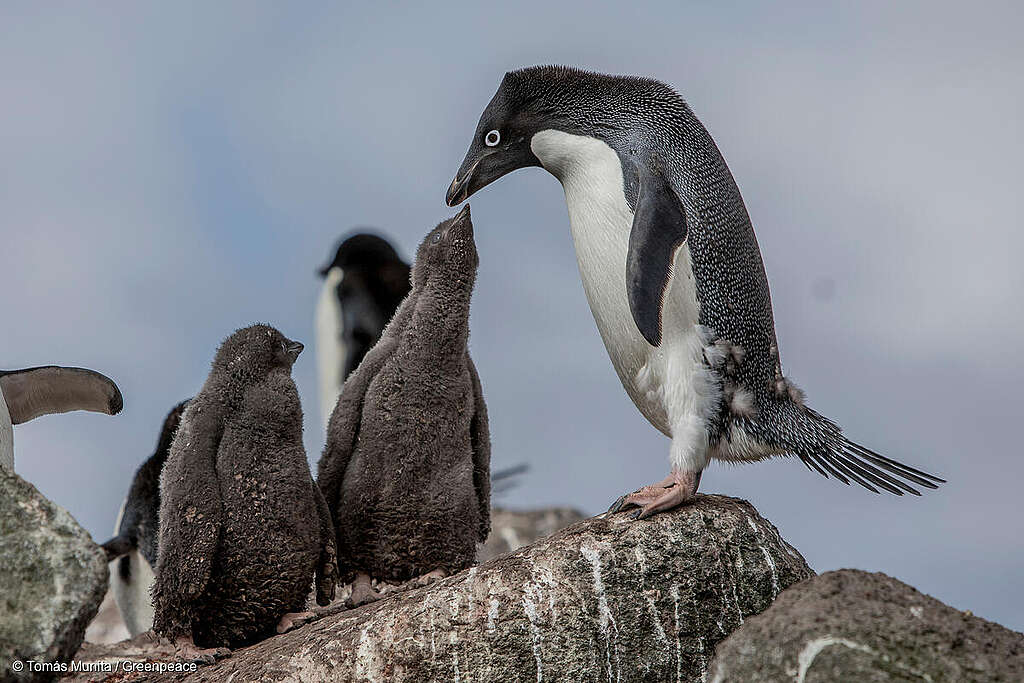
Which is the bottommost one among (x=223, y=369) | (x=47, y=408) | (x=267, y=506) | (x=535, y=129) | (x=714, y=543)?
(x=714, y=543)

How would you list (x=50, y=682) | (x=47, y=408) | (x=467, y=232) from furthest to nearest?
Answer: (x=47, y=408) < (x=467, y=232) < (x=50, y=682)

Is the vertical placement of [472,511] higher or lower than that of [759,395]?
lower

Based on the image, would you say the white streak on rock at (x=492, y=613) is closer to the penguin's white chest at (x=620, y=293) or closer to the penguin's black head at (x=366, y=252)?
the penguin's white chest at (x=620, y=293)

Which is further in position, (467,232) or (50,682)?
(467,232)

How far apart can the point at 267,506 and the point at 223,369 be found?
0.47m

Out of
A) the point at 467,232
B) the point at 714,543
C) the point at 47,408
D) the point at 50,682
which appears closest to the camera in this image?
the point at 50,682

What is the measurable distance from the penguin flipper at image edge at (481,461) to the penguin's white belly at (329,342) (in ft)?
10.9

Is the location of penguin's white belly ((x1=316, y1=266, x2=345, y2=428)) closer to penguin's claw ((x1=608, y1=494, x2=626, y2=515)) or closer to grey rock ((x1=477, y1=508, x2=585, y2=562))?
grey rock ((x1=477, y1=508, x2=585, y2=562))

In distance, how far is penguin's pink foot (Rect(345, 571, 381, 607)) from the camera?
371 centimetres

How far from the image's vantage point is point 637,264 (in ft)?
11.7

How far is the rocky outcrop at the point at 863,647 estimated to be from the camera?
249cm

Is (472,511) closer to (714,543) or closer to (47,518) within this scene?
(714,543)

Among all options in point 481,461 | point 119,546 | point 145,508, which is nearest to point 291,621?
point 481,461

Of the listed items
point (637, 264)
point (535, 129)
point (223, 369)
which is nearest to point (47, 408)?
point (223, 369)
